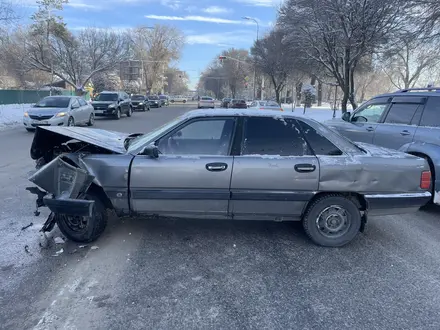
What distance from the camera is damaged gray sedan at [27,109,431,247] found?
371 cm

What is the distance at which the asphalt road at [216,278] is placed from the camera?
264 cm

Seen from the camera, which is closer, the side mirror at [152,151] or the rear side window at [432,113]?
the side mirror at [152,151]

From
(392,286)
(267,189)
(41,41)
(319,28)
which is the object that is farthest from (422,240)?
(41,41)

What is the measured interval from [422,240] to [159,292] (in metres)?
3.44

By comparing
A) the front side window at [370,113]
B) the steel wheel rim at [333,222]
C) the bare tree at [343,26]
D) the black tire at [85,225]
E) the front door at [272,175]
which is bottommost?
the black tire at [85,225]

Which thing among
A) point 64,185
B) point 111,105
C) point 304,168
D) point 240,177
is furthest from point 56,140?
point 111,105

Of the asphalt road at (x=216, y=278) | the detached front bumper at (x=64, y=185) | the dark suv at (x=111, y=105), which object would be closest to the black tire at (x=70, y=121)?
the dark suv at (x=111, y=105)

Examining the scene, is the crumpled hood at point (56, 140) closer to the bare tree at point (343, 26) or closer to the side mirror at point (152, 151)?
the side mirror at point (152, 151)

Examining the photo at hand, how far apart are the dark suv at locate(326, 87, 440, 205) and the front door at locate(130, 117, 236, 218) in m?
3.55

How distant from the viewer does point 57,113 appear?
44.8 ft

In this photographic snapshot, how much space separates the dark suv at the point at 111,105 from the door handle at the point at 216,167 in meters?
20.2

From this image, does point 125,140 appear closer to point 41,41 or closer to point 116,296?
point 116,296

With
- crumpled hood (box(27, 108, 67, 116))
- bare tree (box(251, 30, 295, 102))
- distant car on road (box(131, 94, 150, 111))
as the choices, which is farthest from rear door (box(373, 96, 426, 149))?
distant car on road (box(131, 94, 150, 111))

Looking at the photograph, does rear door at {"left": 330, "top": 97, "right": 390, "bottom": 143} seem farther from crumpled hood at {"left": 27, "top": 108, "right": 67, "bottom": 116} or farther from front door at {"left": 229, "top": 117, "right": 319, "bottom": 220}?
crumpled hood at {"left": 27, "top": 108, "right": 67, "bottom": 116}
